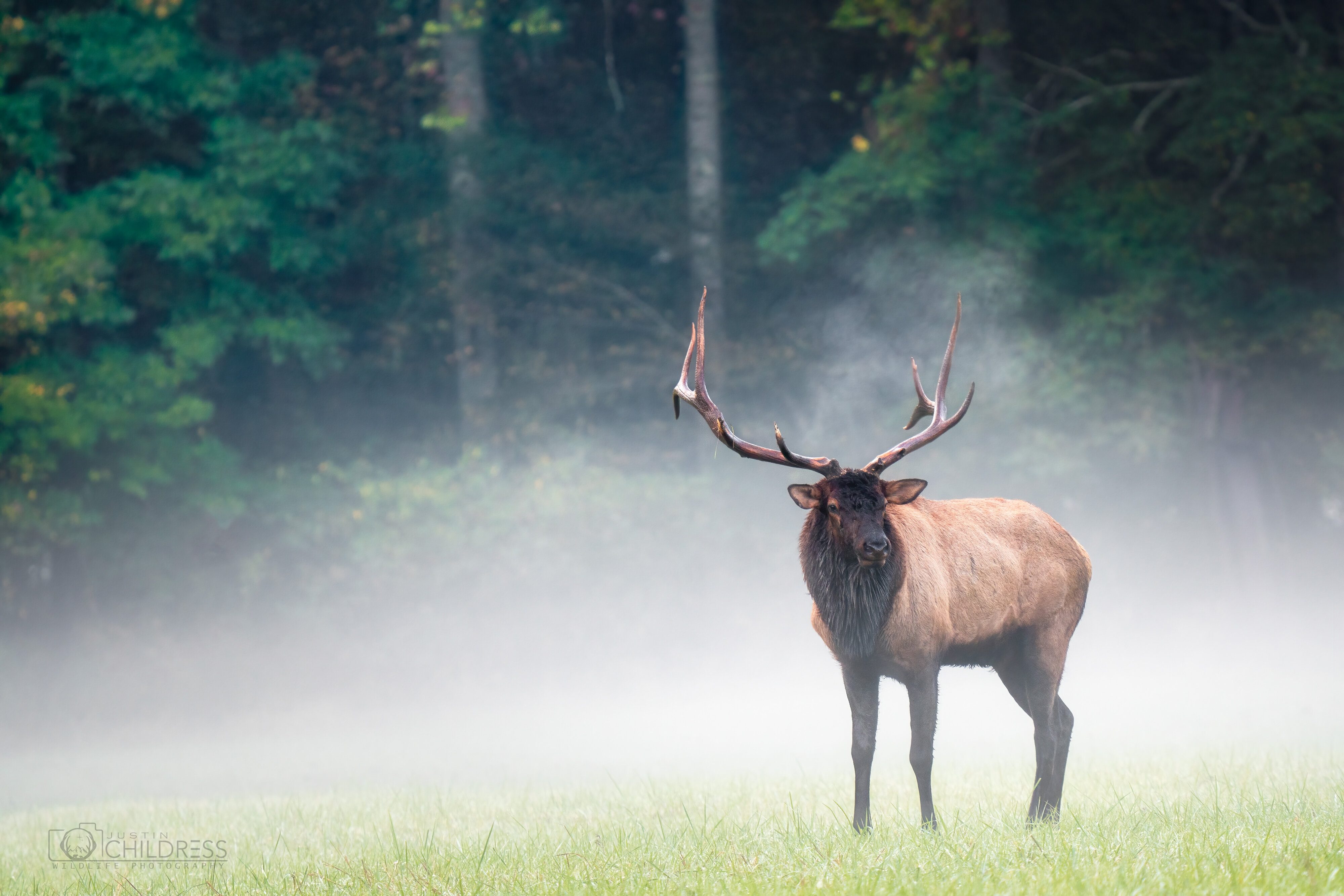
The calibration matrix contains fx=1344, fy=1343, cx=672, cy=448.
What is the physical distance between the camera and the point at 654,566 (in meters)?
20.4

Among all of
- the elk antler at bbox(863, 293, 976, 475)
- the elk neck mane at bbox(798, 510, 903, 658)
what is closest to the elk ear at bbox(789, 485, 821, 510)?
the elk neck mane at bbox(798, 510, 903, 658)

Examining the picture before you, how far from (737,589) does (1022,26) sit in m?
9.89

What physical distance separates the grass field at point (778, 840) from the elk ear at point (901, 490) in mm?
1529

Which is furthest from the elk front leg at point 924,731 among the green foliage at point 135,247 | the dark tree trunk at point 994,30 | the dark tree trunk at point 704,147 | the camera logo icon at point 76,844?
the dark tree trunk at point 994,30

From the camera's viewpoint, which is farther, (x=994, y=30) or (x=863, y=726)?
(x=994, y=30)

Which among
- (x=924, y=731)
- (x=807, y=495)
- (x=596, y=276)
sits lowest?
(x=924, y=731)

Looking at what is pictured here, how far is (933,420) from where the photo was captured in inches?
283

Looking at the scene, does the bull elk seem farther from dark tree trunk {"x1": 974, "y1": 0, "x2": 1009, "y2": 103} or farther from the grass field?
dark tree trunk {"x1": 974, "y1": 0, "x2": 1009, "y2": 103}

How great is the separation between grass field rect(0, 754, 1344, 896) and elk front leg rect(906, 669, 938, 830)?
0.19 meters

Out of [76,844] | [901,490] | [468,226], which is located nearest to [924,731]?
[901,490]

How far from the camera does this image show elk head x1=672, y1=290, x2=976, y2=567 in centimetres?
624

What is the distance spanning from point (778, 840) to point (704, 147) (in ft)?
50.8

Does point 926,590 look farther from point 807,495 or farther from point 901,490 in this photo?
point 807,495

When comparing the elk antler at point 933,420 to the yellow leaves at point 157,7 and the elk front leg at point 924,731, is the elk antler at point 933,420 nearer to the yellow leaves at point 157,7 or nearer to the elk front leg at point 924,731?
the elk front leg at point 924,731
